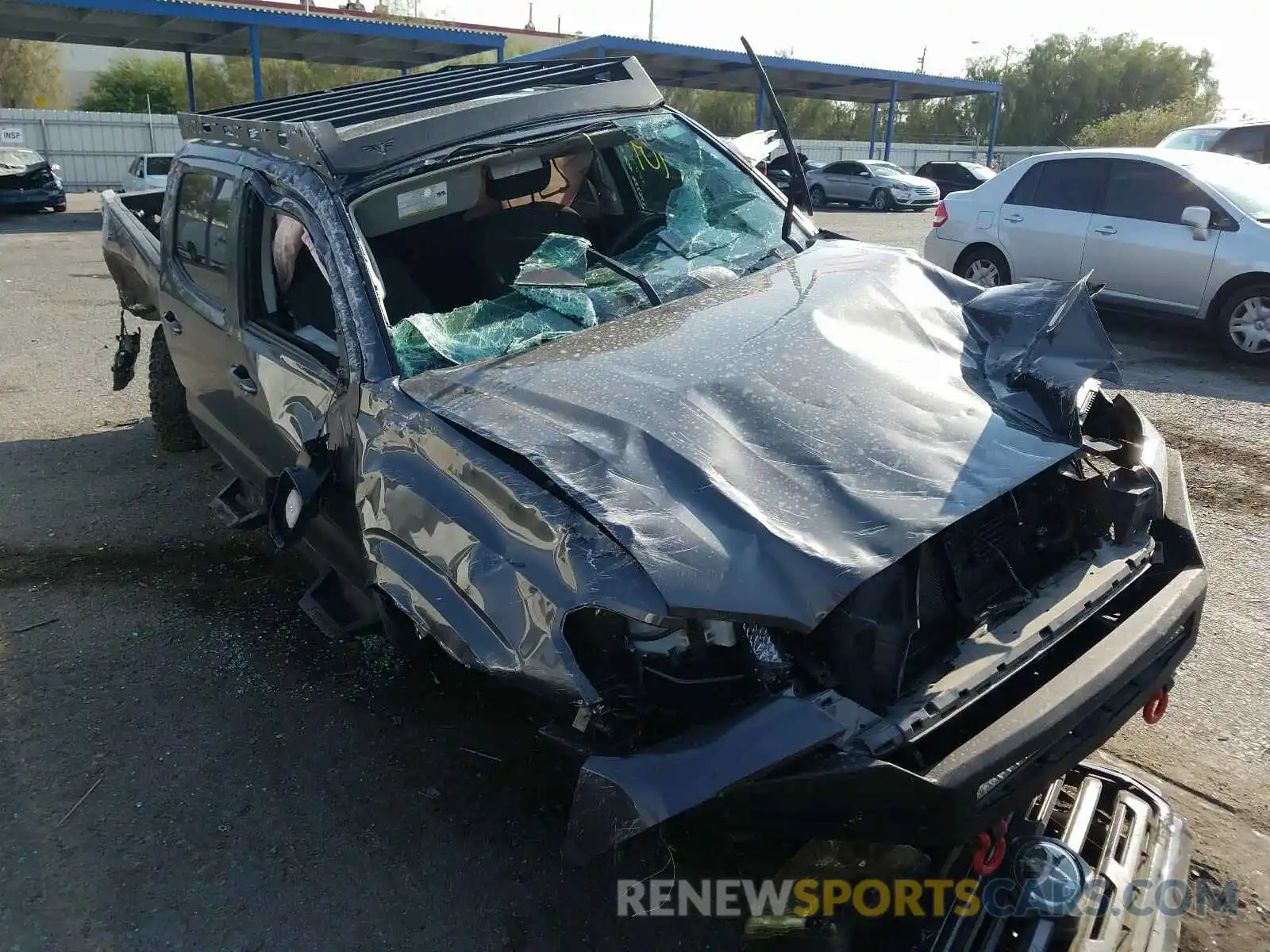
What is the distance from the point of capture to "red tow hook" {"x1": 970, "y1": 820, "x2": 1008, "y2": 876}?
2.20m

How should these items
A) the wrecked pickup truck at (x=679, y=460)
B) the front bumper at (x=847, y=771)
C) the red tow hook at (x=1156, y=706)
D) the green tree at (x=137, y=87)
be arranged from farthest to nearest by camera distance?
the green tree at (x=137, y=87) < the red tow hook at (x=1156, y=706) < the wrecked pickup truck at (x=679, y=460) < the front bumper at (x=847, y=771)

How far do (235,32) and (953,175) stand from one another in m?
18.5

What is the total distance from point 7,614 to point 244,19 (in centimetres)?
2208

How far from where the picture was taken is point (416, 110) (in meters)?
3.52

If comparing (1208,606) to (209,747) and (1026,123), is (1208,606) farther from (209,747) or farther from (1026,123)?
(1026,123)

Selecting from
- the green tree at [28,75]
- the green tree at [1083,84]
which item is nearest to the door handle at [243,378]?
the green tree at [28,75]

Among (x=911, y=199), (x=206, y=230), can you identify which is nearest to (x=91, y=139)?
(x=911, y=199)

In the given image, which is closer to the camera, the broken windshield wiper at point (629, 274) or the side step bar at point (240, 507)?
the broken windshield wiper at point (629, 274)

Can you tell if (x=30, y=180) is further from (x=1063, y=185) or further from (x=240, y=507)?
(x=240, y=507)

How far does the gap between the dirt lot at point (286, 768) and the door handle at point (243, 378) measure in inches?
37.5

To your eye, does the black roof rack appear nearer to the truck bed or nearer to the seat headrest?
the seat headrest

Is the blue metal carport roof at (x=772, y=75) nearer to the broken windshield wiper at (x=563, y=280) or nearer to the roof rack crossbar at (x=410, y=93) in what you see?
the roof rack crossbar at (x=410, y=93)

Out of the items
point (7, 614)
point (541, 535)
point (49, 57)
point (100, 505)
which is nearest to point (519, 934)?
point (541, 535)

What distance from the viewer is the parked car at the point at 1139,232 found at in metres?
7.33
